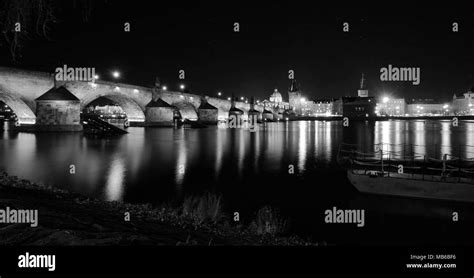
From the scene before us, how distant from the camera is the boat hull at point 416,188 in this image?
12.4m

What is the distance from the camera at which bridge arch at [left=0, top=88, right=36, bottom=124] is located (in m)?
41.6

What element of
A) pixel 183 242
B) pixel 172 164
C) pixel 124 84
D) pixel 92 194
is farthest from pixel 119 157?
pixel 124 84

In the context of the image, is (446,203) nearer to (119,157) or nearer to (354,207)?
(354,207)

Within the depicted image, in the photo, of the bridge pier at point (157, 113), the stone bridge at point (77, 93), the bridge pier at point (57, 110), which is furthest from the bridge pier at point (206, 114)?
the bridge pier at point (57, 110)

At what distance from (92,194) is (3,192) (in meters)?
5.64

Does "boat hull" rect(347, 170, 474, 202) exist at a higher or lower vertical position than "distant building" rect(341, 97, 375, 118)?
lower

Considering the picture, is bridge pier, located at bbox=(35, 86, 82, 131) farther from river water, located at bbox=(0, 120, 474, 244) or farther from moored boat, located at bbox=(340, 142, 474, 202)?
moored boat, located at bbox=(340, 142, 474, 202)

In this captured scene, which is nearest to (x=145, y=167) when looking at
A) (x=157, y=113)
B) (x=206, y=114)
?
(x=157, y=113)

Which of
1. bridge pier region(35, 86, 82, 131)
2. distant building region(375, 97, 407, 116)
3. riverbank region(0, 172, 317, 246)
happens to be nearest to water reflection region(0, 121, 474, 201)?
riverbank region(0, 172, 317, 246)

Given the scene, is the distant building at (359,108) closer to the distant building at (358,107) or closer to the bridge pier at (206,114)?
the distant building at (358,107)

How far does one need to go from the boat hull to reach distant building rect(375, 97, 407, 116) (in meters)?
183

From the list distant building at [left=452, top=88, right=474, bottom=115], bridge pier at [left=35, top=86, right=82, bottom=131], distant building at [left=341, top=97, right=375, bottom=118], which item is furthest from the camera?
distant building at [left=341, top=97, right=375, bottom=118]

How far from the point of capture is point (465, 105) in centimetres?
16500

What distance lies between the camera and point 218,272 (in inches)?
181
